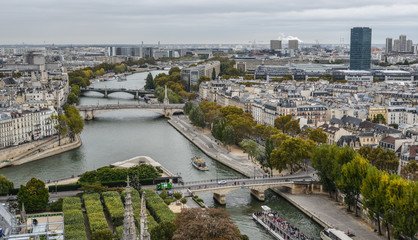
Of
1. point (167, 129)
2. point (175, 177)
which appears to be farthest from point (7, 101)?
point (175, 177)

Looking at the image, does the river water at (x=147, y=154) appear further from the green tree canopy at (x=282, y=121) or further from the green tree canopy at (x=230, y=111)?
the green tree canopy at (x=282, y=121)

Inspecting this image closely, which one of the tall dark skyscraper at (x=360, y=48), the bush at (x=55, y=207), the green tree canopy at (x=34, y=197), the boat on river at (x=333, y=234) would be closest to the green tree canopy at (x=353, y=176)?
the boat on river at (x=333, y=234)

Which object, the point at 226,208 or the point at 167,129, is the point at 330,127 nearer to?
the point at 226,208

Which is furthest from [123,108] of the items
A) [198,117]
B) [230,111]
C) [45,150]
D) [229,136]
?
[229,136]

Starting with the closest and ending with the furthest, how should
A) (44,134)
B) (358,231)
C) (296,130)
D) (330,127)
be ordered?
1. (358,231)
2. (330,127)
3. (296,130)
4. (44,134)

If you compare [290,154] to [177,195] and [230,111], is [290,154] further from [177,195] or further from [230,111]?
[230,111]

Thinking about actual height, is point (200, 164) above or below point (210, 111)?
below
